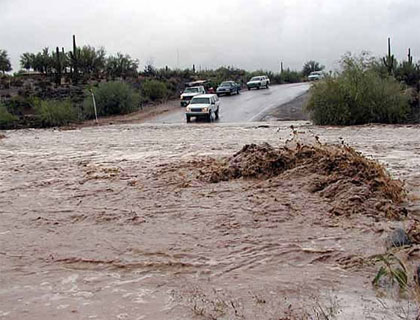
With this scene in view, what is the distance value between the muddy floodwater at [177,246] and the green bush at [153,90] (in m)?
41.3

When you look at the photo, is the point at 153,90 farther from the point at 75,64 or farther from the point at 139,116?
the point at 139,116

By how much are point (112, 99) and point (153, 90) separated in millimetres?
11925

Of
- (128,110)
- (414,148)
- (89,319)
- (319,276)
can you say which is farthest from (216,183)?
(128,110)

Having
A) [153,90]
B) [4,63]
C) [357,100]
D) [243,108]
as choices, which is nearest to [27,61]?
[4,63]

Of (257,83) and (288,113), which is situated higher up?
(257,83)

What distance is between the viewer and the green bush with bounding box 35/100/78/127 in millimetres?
40812

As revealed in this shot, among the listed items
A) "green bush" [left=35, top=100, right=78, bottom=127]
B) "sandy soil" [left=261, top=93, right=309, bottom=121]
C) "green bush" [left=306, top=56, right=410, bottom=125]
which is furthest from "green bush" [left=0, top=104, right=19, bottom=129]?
"green bush" [left=306, top=56, right=410, bottom=125]

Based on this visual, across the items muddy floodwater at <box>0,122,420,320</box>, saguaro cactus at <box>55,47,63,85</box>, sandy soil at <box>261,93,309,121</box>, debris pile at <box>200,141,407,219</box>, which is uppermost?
saguaro cactus at <box>55,47,63,85</box>

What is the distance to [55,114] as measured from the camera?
41094 millimetres

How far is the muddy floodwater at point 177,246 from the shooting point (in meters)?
6.69

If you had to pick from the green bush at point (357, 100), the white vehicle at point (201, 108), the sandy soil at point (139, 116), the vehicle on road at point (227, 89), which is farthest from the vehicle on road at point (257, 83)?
the green bush at point (357, 100)

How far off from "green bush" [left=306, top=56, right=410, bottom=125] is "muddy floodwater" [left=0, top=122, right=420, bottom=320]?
15.5 meters

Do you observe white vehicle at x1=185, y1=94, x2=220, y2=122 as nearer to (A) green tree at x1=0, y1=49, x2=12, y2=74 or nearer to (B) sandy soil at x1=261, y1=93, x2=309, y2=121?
(B) sandy soil at x1=261, y1=93, x2=309, y2=121

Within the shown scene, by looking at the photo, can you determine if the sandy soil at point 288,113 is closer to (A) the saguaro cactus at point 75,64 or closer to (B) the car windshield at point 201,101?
(B) the car windshield at point 201,101
